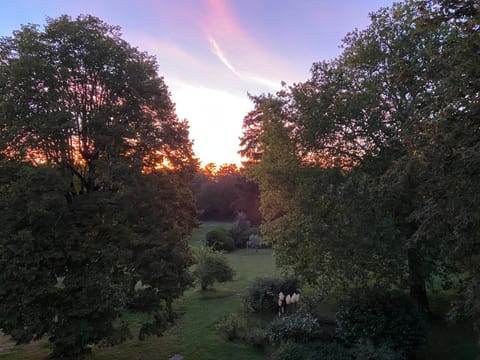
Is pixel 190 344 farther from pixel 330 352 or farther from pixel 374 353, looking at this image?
pixel 374 353

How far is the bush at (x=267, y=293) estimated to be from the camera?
45.7 feet

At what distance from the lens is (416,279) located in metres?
11.0

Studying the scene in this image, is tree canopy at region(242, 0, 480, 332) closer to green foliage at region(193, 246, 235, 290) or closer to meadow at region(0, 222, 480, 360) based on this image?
meadow at region(0, 222, 480, 360)

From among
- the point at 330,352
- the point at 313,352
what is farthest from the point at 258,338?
the point at 330,352

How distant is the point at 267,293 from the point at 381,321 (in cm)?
519

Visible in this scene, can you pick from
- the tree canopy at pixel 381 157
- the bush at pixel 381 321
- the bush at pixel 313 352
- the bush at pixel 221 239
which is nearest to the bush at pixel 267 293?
the tree canopy at pixel 381 157

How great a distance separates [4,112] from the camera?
8.37 meters

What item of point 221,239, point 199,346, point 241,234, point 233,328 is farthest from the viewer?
point 241,234

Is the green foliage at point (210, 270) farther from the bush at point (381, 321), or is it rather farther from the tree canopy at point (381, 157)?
the bush at point (381, 321)

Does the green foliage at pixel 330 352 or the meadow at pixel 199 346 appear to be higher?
the green foliage at pixel 330 352

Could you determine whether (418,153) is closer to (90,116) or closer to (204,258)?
(90,116)

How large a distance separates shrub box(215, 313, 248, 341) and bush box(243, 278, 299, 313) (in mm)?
1490

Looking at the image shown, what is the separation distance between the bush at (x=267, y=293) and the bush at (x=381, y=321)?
12.3 ft

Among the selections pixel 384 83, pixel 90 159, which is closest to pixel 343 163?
pixel 384 83
